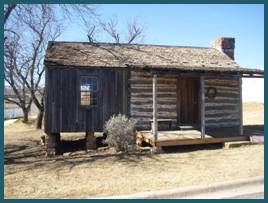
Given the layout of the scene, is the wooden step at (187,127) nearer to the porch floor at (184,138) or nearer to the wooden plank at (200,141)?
the porch floor at (184,138)

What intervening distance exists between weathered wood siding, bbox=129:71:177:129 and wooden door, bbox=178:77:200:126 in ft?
1.76

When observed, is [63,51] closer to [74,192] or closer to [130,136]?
[130,136]

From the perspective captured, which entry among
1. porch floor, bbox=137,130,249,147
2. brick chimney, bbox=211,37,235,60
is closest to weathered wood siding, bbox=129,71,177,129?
porch floor, bbox=137,130,249,147

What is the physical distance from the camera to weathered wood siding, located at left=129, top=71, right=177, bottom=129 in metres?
16.3

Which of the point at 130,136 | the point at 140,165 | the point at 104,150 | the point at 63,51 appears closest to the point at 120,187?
the point at 140,165

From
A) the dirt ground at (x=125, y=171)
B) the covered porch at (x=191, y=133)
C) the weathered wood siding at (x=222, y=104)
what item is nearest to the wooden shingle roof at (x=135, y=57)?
the weathered wood siding at (x=222, y=104)

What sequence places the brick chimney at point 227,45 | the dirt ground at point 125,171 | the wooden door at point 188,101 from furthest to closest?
the brick chimney at point 227,45 → the wooden door at point 188,101 → the dirt ground at point 125,171

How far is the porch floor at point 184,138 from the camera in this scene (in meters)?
13.6

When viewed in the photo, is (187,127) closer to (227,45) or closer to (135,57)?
(135,57)

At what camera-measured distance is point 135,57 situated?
17047 millimetres

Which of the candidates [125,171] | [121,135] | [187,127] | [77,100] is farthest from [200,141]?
[77,100]

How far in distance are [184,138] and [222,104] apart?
4.57m

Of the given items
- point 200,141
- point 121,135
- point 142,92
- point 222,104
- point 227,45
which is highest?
point 227,45

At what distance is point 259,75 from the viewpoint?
52.1ft
